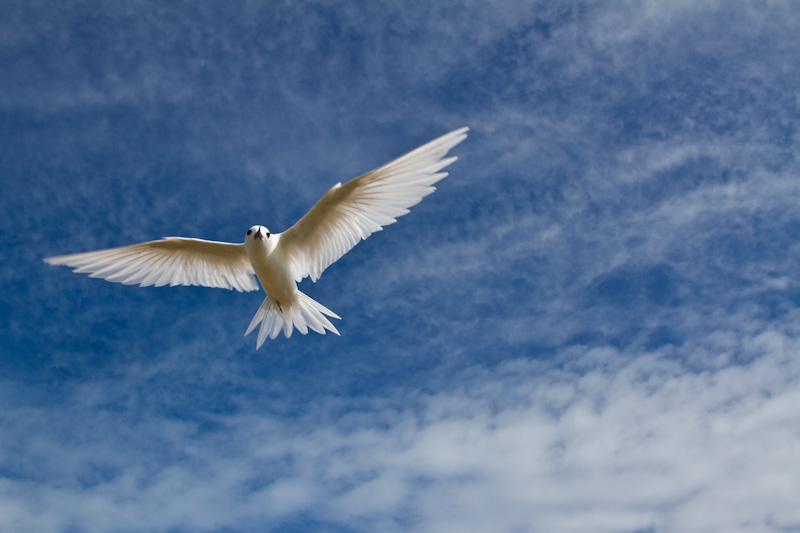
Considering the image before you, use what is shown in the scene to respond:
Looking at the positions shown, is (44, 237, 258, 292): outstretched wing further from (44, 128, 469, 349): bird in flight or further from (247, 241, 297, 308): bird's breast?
(247, 241, 297, 308): bird's breast

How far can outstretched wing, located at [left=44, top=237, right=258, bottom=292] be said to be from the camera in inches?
582

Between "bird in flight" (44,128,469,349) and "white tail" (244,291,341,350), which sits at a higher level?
"bird in flight" (44,128,469,349)

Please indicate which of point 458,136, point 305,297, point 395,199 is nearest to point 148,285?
point 305,297

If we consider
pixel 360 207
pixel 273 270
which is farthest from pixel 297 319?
pixel 360 207

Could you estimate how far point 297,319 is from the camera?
14.7m

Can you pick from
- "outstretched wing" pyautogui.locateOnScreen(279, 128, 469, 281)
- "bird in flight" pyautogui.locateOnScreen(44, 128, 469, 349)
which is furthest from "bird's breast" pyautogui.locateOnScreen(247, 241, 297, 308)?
"outstretched wing" pyautogui.locateOnScreen(279, 128, 469, 281)

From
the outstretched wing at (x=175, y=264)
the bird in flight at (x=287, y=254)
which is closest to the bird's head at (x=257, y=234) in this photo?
the bird in flight at (x=287, y=254)

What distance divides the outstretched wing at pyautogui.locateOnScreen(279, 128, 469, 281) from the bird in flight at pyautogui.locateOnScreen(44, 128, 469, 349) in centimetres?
2

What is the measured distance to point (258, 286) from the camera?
1623cm

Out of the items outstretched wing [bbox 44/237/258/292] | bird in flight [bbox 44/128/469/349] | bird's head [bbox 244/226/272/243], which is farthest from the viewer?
outstretched wing [bbox 44/237/258/292]

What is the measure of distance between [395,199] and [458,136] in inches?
104

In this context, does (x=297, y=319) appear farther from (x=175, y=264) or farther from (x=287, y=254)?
(x=175, y=264)

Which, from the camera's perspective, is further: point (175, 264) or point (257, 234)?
point (175, 264)

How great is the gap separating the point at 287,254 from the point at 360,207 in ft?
8.87
